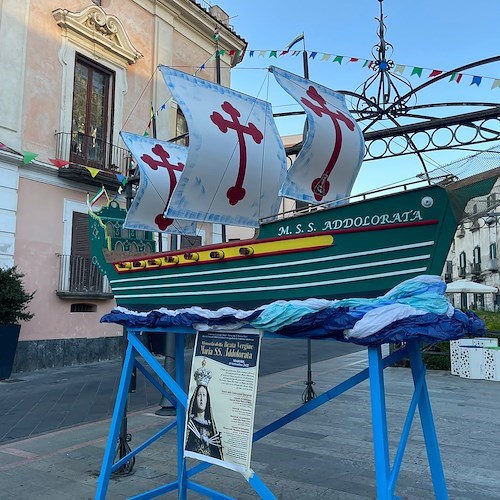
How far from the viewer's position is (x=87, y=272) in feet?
43.2

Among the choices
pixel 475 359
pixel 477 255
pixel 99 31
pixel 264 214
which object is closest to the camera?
pixel 264 214

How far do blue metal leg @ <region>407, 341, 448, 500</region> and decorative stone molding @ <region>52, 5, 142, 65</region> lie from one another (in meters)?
13.1

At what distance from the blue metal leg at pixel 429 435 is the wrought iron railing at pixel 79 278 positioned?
1097 cm

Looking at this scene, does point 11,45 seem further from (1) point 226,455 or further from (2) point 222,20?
(1) point 226,455

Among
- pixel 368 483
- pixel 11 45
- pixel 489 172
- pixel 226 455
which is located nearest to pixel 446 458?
pixel 368 483

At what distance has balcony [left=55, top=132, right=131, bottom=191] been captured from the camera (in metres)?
12.8

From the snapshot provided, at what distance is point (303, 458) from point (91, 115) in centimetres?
1169

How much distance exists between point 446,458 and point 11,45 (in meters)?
12.3

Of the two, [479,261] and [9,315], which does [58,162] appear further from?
[479,261]

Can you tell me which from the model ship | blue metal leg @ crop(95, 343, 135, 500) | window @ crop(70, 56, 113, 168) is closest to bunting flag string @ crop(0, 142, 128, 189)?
window @ crop(70, 56, 113, 168)

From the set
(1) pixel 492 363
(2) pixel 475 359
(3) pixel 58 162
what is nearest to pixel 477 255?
(2) pixel 475 359

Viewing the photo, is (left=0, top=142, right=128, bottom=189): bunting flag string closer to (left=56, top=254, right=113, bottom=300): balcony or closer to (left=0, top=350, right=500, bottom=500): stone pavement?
(left=56, top=254, right=113, bottom=300): balcony

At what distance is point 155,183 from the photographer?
28.1 ft

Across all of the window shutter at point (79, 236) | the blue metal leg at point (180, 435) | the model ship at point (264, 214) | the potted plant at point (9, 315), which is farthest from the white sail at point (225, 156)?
the window shutter at point (79, 236)
